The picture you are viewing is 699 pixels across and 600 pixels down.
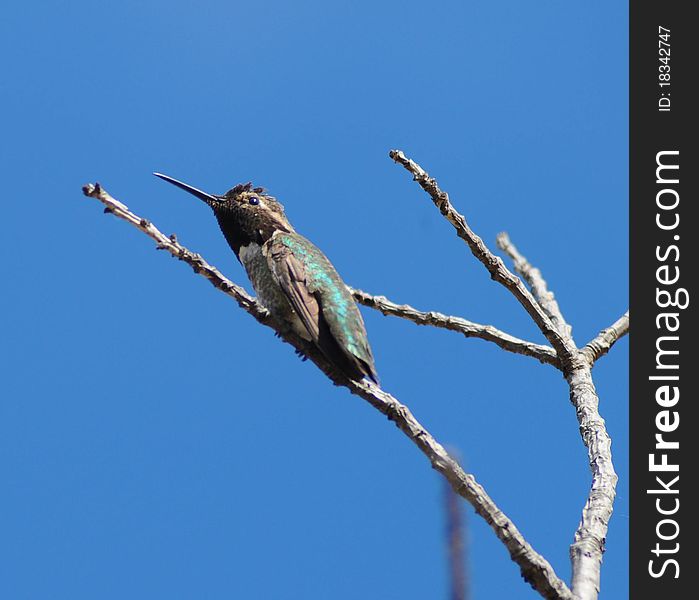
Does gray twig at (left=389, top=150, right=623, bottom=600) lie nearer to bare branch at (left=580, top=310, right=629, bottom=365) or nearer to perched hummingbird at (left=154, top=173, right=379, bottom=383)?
bare branch at (left=580, top=310, right=629, bottom=365)

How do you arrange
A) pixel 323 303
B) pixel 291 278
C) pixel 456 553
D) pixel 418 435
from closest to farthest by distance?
pixel 456 553
pixel 418 435
pixel 323 303
pixel 291 278

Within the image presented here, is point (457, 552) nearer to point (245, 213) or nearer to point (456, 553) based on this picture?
point (456, 553)

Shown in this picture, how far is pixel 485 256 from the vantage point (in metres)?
4.23

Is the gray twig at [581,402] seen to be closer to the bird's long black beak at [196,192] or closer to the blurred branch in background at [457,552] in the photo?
the blurred branch in background at [457,552]

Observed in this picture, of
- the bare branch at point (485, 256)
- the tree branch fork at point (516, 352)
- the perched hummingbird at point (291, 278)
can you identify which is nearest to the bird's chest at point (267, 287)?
the perched hummingbird at point (291, 278)

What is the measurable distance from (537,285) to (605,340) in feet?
2.98

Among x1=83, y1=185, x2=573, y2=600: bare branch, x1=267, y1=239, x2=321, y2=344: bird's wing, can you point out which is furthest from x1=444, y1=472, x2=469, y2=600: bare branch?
x1=267, y1=239, x2=321, y2=344: bird's wing

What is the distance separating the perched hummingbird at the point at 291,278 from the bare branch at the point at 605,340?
3.99ft

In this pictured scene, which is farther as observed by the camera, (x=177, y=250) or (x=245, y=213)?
(x=245, y=213)

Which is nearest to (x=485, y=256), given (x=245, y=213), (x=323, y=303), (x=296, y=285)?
(x=323, y=303)

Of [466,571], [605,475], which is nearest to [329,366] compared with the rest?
[605,475]
